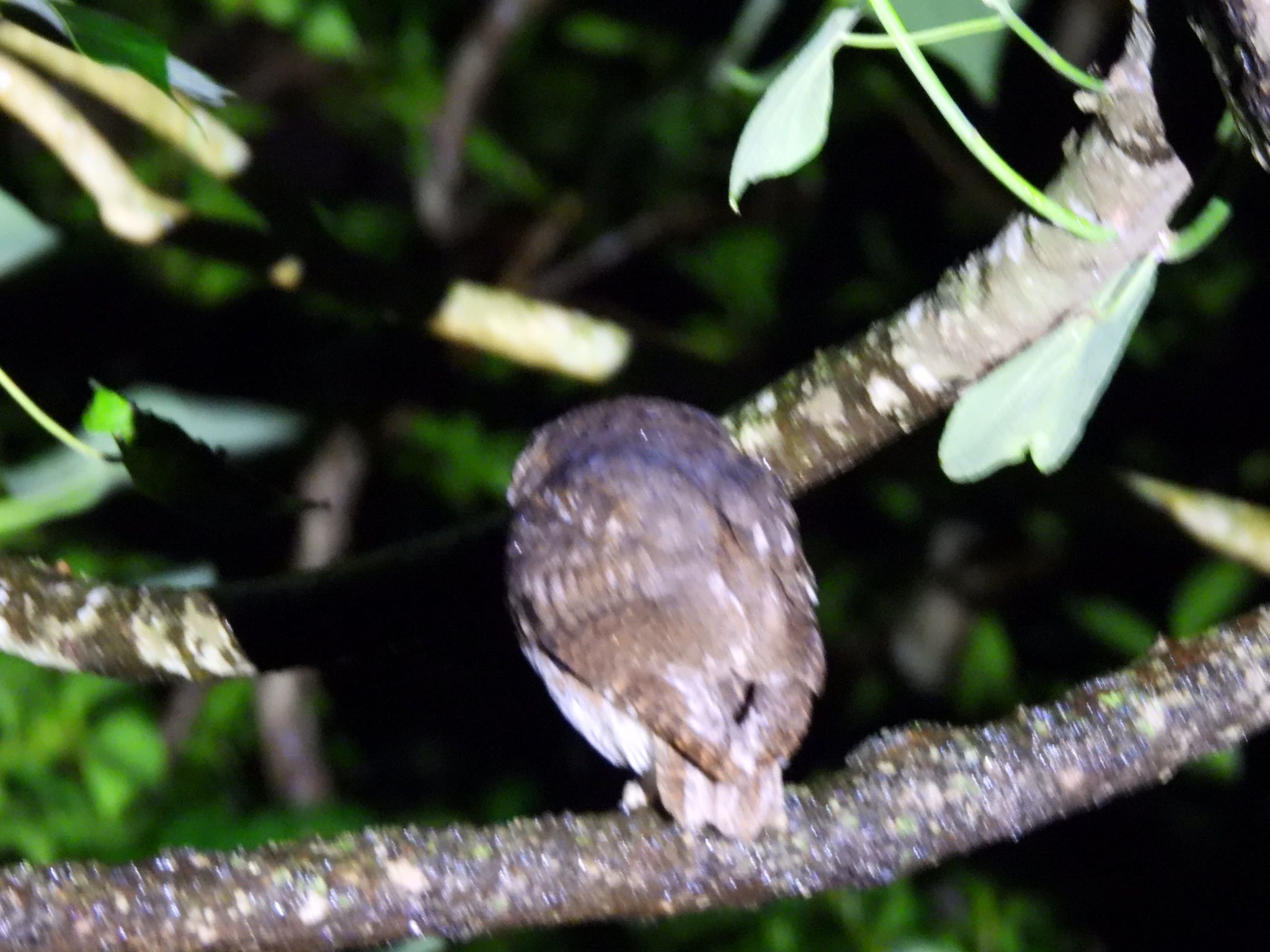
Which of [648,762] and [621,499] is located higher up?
[621,499]

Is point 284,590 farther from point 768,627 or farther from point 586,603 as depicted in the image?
point 768,627

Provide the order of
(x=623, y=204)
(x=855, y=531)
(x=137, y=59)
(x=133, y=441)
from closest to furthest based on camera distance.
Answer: (x=137, y=59), (x=133, y=441), (x=855, y=531), (x=623, y=204)

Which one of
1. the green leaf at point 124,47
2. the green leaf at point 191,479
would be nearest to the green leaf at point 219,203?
the green leaf at point 191,479

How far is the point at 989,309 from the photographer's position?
2.98ft

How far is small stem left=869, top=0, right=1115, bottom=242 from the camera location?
75 cm

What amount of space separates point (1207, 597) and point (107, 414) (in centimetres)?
152

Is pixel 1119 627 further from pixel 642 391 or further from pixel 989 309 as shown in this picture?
pixel 989 309

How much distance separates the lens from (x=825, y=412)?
3.24 feet

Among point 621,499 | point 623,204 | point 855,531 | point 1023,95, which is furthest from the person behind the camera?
point 623,204

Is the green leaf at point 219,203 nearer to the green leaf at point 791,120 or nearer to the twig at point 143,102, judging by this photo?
the twig at point 143,102

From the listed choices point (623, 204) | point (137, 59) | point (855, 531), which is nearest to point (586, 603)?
point (137, 59)

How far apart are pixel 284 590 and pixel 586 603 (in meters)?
0.27

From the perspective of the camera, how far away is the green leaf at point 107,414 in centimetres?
82

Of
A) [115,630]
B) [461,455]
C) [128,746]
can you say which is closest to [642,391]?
[115,630]
